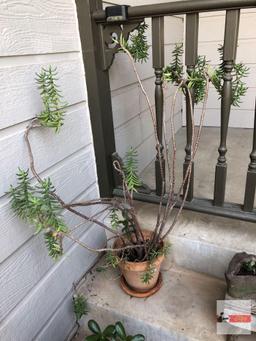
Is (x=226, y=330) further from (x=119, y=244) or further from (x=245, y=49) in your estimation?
(x=245, y=49)

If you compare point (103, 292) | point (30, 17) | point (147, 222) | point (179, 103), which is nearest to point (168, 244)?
point (147, 222)

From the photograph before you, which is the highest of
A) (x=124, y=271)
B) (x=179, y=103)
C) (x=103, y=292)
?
(x=179, y=103)

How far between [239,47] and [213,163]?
4.19 ft

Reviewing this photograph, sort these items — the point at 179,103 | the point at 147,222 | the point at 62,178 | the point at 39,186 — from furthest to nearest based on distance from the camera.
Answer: the point at 179,103
the point at 147,222
the point at 62,178
the point at 39,186

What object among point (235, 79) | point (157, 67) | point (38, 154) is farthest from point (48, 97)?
point (235, 79)

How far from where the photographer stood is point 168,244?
131 cm

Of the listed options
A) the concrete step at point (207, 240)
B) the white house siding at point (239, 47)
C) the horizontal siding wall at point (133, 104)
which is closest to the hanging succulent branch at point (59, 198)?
the concrete step at point (207, 240)

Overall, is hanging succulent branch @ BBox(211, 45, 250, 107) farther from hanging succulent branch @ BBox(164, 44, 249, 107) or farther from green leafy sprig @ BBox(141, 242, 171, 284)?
green leafy sprig @ BBox(141, 242, 171, 284)

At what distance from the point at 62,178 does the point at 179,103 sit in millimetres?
2068

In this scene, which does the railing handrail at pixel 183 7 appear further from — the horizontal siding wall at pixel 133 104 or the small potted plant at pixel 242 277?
the small potted plant at pixel 242 277

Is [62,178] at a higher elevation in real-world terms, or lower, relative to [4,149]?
lower

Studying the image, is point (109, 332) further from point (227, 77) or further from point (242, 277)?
point (227, 77)

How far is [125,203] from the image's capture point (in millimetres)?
1146

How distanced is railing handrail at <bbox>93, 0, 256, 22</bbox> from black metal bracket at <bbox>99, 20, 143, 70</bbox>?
0.11 feet
